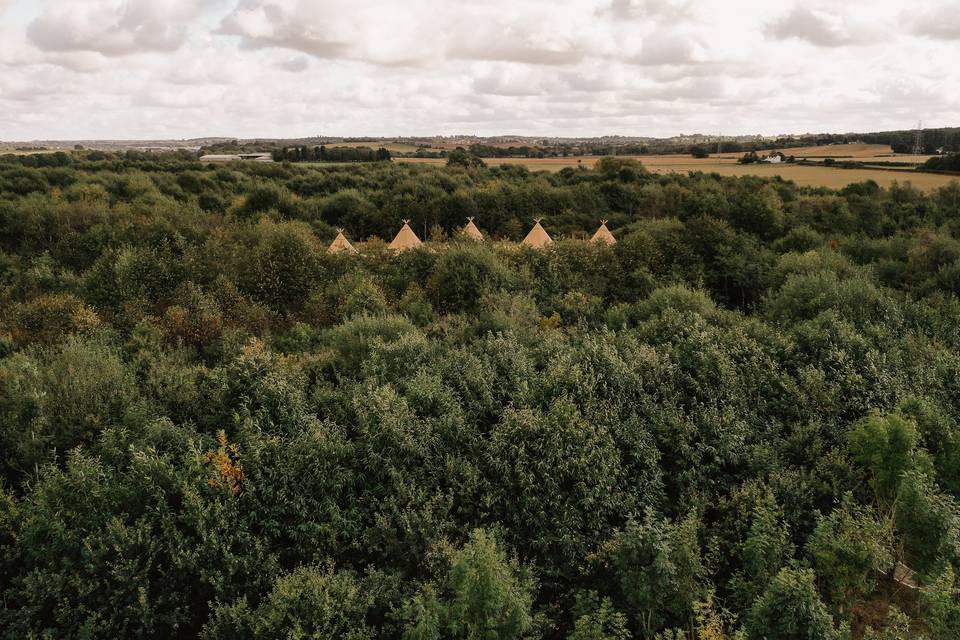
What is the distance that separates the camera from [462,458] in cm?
1079

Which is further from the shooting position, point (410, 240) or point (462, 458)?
point (410, 240)

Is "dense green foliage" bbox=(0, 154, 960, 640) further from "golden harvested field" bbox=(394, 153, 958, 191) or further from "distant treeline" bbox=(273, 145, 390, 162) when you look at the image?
"distant treeline" bbox=(273, 145, 390, 162)

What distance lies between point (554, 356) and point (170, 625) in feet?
29.5

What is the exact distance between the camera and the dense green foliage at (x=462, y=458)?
816cm

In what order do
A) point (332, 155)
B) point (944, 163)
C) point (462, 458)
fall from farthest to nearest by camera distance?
1. point (332, 155)
2. point (944, 163)
3. point (462, 458)

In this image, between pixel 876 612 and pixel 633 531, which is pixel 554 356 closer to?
pixel 633 531

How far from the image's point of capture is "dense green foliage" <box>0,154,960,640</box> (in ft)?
26.8

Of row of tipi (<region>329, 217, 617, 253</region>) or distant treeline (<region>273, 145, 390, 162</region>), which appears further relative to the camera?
distant treeline (<region>273, 145, 390, 162</region>)

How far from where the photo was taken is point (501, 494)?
10367 millimetres

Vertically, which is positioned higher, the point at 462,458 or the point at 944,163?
the point at 944,163

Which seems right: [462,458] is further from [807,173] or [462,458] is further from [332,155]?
[332,155]

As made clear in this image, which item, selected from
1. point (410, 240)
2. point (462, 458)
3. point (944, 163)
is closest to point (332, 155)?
point (410, 240)

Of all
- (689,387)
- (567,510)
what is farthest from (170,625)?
(689,387)

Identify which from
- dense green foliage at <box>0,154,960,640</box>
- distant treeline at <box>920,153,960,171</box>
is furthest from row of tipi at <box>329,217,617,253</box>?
distant treeline at <box>920,153,960,171</box>
